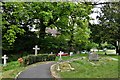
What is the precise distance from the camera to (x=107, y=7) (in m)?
25.4

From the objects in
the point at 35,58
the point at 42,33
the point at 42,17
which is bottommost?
the point at 35,58

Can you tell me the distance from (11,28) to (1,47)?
158 cm

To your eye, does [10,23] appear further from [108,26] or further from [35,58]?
[108,26]

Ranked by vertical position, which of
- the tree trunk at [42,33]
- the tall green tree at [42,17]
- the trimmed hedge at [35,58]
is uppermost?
the tall green tree at [42,17]

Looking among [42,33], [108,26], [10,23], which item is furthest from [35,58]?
[108,26]

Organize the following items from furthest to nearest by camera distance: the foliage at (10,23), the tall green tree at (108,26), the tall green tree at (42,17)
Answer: the tall green tree at (108,26)
the tall green tree at (42,17)
the foliage at (10,23)

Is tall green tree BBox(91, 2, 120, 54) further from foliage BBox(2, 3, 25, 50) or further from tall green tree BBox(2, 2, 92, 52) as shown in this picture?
foliage BBox(2, 3, 25, 50)

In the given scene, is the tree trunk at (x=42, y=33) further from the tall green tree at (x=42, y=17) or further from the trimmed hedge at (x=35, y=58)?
the trimmed hedge at (x=35, y=58)

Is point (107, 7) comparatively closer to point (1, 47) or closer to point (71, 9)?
point (71, 9)

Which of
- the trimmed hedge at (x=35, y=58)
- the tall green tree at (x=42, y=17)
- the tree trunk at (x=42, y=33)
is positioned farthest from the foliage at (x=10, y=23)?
the trimmed hedge at (x=35, y=58)

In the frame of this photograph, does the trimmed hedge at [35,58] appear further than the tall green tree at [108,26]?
No

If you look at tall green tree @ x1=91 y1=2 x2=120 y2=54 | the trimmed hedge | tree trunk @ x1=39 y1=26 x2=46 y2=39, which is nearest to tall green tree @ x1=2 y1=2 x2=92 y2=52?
tree trunk @ x1=39 y1=26 x2=46 y2=39

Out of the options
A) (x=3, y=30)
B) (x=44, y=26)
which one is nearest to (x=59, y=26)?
(x=44, y=26)

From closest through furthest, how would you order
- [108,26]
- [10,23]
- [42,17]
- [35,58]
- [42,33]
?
[35,58] < [10,23] < [42,17] < [42,33] < [108,26]
